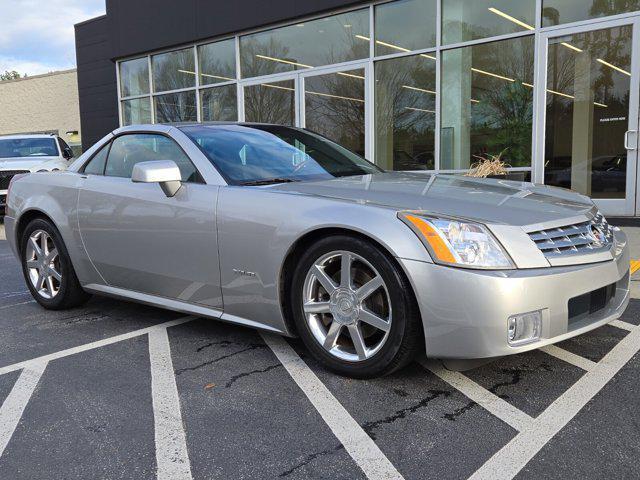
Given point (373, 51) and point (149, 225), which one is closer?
point (149, 225)

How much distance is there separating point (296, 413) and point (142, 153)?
2.34 meters

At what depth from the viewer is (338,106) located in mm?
11023

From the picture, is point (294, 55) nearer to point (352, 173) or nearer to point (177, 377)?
point (352, 173)

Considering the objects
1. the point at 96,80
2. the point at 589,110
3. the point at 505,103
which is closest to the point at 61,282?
the point at 505,103

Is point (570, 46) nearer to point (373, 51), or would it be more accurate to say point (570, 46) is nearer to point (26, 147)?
point (373, 51)

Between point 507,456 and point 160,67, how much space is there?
13.6 metres

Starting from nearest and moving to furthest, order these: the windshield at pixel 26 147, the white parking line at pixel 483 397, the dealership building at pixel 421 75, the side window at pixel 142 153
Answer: the white parking line at pixel 483 397
the side window at pixel 142 153
the dealership building at pixel 421 75
the windshield at pixel 26 147

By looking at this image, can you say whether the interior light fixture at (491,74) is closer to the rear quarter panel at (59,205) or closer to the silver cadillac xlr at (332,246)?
the silver cadillac xlr at (332,246)

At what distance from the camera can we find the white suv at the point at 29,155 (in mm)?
12688

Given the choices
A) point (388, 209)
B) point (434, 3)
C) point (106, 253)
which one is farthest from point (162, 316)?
point (434, 3)

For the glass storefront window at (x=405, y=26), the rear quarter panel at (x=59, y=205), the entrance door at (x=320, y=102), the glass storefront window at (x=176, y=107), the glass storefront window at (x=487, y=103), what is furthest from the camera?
the glass storefront window at (x=176, y=107)

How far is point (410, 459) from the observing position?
2271 millimetres

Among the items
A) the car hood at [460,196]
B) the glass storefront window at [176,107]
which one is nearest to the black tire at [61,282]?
the car hood at [460,196]

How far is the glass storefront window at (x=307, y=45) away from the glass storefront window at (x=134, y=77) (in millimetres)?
3357
